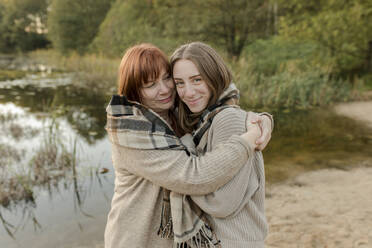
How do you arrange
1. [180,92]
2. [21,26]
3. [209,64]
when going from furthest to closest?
[21,26]
[180,92]
[209,64]

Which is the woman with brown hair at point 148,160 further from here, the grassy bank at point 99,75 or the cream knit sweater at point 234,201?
the grassy bank at point 99,75

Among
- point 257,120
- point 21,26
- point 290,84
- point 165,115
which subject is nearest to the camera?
point 257,120

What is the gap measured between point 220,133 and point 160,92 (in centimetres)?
49

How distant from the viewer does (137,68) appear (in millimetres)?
1505

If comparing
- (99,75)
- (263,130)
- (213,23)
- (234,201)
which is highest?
(213,23)

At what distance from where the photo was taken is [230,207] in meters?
1.25

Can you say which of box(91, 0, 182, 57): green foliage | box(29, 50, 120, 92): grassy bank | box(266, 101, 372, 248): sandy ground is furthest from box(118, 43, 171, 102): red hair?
box(91, 0, 182, 57): green foliage

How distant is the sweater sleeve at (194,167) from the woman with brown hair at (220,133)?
57 millimetres

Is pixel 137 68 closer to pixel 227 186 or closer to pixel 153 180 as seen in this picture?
pixel 153 180

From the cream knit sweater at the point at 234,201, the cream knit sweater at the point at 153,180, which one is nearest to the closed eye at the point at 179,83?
the cream knit sweater at the point at 234,201

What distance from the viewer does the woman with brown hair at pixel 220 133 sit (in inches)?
50.1

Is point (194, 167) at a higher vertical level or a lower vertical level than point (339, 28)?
lower

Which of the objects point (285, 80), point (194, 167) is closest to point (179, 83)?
point (194, 167)

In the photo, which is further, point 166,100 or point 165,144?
point 166,100
